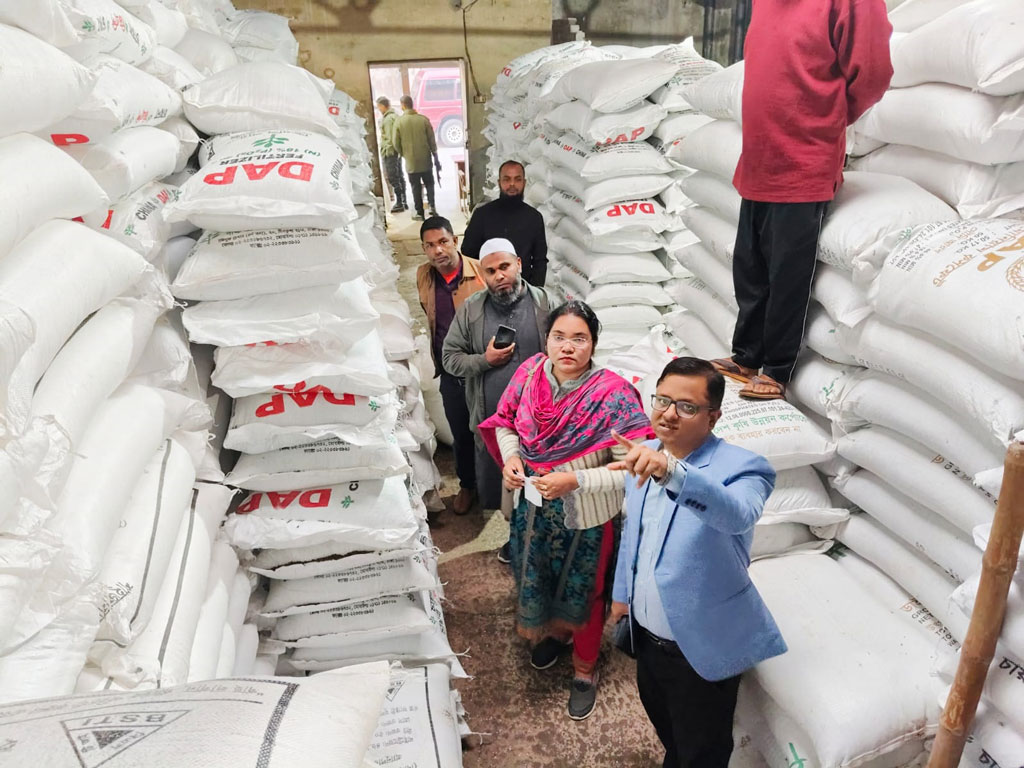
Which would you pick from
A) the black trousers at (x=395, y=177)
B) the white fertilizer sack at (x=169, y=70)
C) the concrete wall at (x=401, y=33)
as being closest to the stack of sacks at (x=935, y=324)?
the white fertilizer sack at (x=169, y=70)

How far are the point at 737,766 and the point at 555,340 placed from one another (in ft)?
4.51

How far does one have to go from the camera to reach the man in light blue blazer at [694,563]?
1351 mm

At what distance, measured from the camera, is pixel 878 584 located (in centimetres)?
189

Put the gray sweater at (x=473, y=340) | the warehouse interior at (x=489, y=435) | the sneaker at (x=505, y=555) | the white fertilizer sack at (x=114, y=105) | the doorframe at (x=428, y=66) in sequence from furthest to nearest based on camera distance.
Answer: the doorframe at (x=428, y=66)
the sneaker at (x=505, y=555)
the gray sweater at (x=473, y=340)
the white fertilizer sack at (x=114, y=105)
the warehouse interior at (x=489, y=435)

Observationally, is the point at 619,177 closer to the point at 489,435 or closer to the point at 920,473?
the point at 489,435

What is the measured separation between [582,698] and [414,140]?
779cm

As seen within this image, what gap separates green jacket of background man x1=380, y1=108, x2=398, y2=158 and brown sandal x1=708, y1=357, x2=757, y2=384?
7.44m

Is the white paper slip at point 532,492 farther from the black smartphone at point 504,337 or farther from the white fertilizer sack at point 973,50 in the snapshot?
the white fertilizer sack at point 973,50

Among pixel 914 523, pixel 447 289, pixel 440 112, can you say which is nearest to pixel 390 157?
pixel 440 112

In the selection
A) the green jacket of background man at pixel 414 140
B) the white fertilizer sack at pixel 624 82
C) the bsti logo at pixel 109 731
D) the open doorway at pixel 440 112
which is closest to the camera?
the bsti logo at pixel 109 731

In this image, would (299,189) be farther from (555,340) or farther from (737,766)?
(737,766)

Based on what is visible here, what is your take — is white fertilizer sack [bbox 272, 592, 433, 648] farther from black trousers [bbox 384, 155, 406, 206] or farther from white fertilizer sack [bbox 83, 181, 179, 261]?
black trousers [bbox 384, 155, 406, 206]

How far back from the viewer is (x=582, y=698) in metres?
2.30

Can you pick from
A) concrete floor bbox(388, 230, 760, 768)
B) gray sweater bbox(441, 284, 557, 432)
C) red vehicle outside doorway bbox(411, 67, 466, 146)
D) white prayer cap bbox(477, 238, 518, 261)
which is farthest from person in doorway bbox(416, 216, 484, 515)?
red vehicle outside doorway bbox(411, 67, 466, 146)
